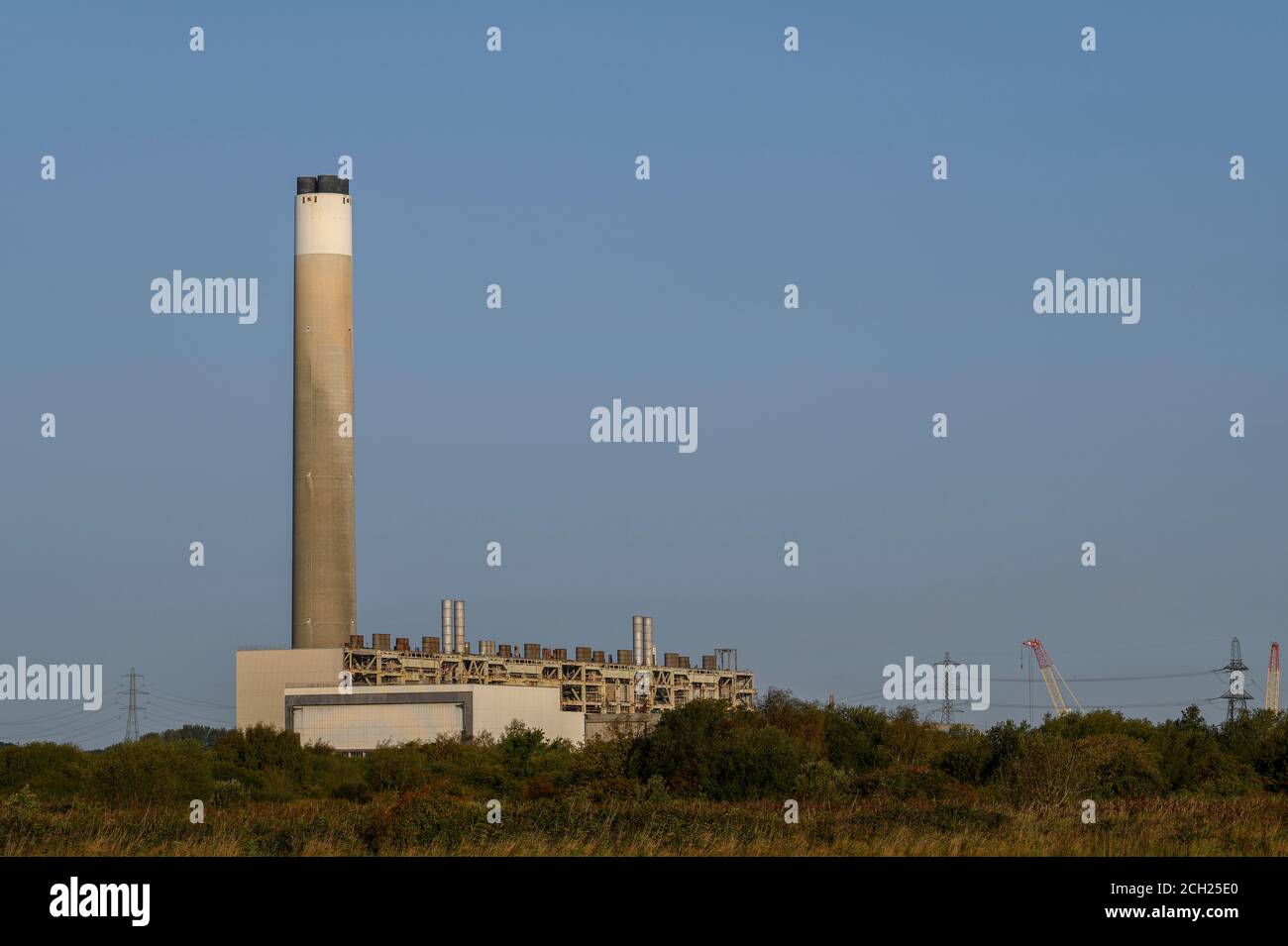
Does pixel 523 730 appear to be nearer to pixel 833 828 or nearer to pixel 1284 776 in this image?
pixel 1284 776

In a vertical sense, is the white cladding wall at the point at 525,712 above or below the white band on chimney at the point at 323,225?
below

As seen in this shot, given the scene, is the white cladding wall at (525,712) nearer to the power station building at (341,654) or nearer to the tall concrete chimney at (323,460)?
the power station building at (341,654)

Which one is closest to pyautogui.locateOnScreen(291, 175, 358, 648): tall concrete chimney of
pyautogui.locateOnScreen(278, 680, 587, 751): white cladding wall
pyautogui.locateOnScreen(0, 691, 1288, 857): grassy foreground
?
pyautogui.locateOnScreen(278, 680, 587, 751): white cladding wall

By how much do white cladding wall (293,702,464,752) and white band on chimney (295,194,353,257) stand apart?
2704 cm

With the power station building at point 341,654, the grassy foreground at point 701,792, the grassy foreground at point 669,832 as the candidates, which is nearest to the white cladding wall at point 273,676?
the power station building at point 341,654

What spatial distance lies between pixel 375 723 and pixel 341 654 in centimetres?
558

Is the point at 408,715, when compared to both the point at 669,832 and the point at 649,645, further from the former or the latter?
the point at 669,832

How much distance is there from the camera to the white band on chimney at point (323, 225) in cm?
10906

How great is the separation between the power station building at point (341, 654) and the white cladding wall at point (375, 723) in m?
0.05

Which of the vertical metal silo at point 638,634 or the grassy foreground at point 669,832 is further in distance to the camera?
the vertical metal silo at point 638,634

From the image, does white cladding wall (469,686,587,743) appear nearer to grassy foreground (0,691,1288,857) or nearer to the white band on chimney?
grassy foreground (0,691,1288,857)

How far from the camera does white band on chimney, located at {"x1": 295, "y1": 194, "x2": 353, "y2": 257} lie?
109 meters
